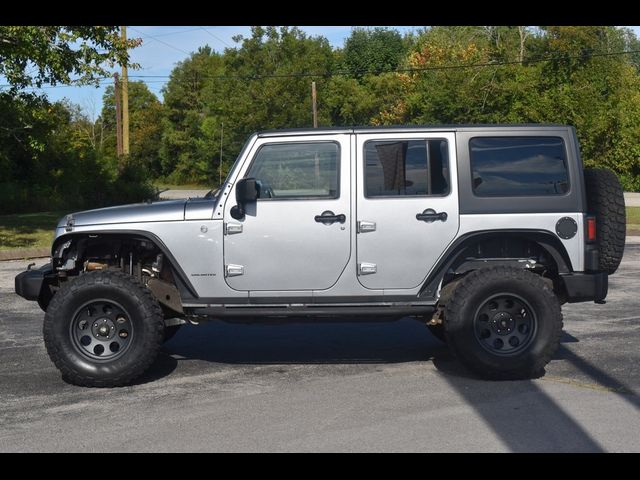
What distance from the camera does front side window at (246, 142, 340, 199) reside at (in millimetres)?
7449

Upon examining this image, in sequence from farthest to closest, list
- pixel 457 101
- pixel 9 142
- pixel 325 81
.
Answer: pixel 325 81, pixel 457 101, pixel 9 142

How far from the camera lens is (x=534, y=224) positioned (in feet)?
24.1

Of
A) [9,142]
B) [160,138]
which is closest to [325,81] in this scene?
[160,138]

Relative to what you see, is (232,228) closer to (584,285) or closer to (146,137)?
(584,285)

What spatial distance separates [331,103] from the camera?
57188mm

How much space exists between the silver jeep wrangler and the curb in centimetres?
1129

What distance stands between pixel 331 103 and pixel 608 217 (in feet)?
165

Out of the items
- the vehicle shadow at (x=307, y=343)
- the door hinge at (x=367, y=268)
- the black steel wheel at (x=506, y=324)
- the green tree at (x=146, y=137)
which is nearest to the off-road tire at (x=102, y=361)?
the vehicle shadow at (x=307, y=343)

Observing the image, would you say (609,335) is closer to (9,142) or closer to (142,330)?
(142,330)

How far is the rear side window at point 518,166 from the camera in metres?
7.45

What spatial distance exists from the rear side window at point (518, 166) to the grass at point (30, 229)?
13576mm

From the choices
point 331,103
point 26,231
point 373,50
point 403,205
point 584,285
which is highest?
point 373,50

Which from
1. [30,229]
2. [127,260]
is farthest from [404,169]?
[30,229]

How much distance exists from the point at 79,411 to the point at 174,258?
147 centimetres
